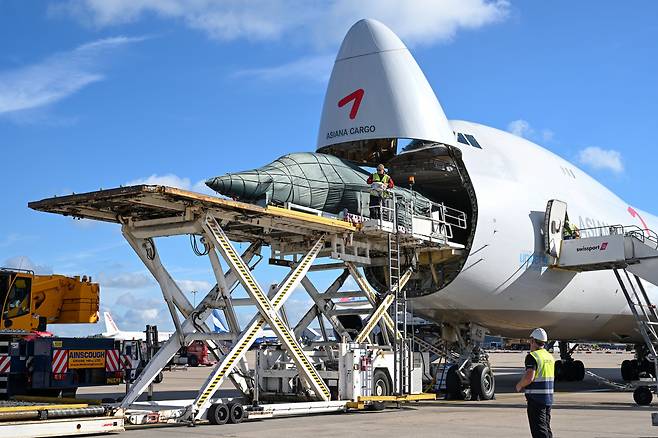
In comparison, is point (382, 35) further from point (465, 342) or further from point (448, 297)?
point (465, 342)

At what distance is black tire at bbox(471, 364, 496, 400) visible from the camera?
73.0ft

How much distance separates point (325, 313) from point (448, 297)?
3.60 m

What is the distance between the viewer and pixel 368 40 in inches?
851

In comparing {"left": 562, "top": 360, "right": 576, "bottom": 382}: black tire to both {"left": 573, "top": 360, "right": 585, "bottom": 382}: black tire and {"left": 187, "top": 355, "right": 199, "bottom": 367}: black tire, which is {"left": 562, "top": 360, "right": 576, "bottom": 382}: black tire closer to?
{"left": 573, "top": 360, "right": 585, "bottom": 382}: black tire

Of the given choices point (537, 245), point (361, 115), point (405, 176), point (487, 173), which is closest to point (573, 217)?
point (537, 245)

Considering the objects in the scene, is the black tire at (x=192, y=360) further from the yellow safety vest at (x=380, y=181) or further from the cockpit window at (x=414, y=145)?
the yellow safety vest at (x=380, y=181)

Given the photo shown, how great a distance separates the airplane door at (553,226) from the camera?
23.6 metres

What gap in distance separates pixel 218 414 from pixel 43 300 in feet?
29.0

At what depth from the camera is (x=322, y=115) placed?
73.7ft

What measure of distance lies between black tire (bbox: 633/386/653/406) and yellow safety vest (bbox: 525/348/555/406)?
1253 centimetres

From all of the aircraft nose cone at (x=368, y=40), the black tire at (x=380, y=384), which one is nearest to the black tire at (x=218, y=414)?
the black tire at (x=380, y=384)

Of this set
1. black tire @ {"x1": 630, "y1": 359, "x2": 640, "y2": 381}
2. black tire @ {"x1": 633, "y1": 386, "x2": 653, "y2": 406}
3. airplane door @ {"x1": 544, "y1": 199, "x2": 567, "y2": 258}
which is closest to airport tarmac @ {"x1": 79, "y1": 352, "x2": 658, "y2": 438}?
black tire @ {"x1": 633, "y1": 386, "x2": 653, "y2": 406}

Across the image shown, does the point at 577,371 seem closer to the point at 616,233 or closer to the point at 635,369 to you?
the point at 635,369

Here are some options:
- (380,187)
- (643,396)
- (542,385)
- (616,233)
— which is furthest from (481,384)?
(542,385)
